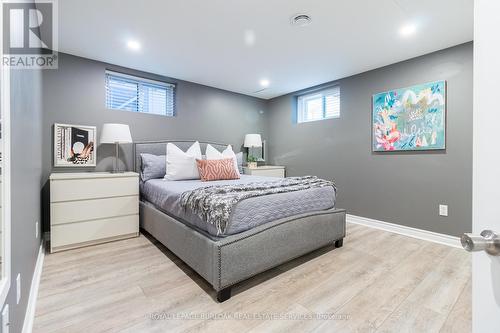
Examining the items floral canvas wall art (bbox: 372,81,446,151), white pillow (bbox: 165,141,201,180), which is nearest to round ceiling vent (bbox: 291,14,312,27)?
floral canvas wall art (bbox: 372,81,446,151)

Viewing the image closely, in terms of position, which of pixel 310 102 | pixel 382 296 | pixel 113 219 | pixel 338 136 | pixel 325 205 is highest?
pixel 310 102

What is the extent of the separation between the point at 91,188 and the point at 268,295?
7.09 feet

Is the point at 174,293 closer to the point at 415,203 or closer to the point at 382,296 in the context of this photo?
the point at 382,296

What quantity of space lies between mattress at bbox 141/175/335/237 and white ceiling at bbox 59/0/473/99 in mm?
1606

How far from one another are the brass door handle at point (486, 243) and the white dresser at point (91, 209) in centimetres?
296

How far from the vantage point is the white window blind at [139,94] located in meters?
3.24

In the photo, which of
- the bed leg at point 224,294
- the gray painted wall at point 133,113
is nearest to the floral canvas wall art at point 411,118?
the gray painted wall at point 133,113

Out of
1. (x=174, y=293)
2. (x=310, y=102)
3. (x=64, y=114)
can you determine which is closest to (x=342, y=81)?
(x=310, y=102)

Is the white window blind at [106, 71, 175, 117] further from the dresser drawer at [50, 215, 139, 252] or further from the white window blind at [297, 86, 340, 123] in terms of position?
the white window blind at [297, 86, 340, 123]

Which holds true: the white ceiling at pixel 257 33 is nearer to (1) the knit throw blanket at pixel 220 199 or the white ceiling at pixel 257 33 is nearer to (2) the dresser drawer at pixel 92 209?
(1) the knit throw blanket at pixel 220 199

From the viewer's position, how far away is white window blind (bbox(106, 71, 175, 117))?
3.24m

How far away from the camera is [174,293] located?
67.1 inches

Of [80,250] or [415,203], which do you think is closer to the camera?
[80,250]

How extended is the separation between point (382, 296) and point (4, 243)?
2.17 metres
